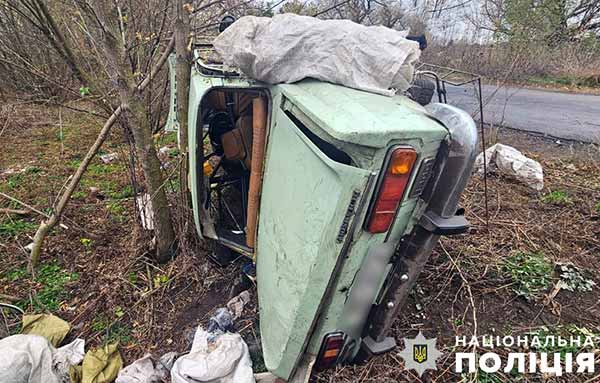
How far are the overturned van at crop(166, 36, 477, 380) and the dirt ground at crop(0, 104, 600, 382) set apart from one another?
509 millimetres

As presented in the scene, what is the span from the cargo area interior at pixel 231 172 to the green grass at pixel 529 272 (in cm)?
193

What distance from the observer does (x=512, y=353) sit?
7.22 ft

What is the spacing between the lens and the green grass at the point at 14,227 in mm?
3580

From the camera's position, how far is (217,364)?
1924 mm

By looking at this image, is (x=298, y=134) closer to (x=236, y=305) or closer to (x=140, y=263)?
(x=236, y=305)

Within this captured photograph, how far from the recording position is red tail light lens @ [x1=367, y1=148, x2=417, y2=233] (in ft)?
4.19

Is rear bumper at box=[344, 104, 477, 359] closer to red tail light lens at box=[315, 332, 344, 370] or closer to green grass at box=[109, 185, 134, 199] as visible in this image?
red tail light lens at box=[315, 332, 344, 370]

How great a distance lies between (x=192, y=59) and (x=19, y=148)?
5185 mm

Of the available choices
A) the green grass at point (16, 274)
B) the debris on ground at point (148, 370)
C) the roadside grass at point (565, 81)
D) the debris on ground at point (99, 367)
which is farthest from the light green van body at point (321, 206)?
the roadside grass at point (565, 81)

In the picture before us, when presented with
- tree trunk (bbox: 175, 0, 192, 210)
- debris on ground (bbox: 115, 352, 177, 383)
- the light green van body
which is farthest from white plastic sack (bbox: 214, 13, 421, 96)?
debris on ground (bbox: 115, 352, 177, 383)

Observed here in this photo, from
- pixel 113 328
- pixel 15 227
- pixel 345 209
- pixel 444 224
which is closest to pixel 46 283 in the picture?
pixel 113 328

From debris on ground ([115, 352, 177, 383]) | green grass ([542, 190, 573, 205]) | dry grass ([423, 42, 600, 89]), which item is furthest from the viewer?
dry grass ([423, 42, 600, 89])

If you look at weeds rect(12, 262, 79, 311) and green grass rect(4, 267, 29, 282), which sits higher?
weeds rect(12, 262, 79, 311)
